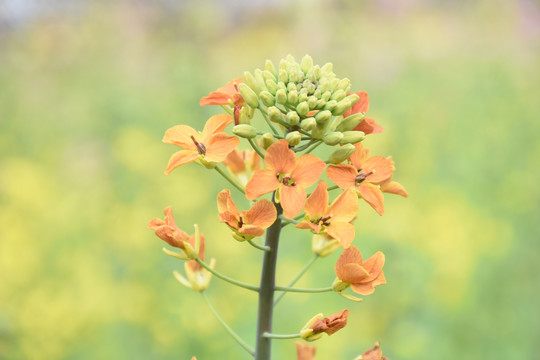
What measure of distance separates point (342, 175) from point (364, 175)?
74 mm

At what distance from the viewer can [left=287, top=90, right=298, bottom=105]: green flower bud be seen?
147 cm

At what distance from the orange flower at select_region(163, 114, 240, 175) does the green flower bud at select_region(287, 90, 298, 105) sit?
164 mm

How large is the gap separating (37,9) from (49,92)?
1222 millimetres

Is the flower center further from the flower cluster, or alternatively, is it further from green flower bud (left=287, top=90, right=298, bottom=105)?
green flower bud (left=287, top=90, right=298, bottom=105)

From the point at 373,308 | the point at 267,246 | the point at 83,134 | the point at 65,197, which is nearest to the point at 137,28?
the point at 83,134

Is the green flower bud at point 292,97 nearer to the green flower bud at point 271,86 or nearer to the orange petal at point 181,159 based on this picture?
the green flower bud at point 271,86

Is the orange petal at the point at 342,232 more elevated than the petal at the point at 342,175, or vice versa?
the petal at the point at 342,175

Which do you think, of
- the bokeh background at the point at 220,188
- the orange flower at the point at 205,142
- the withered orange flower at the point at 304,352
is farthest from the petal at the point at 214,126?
the bokeh background at the point at 220,188

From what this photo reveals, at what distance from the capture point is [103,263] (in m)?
3.68

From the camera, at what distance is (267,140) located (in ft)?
4.71

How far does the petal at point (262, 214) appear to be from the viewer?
1341 millimetres

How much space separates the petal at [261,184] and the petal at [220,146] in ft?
0.38

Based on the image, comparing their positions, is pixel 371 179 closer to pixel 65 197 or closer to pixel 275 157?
pixel 275 157

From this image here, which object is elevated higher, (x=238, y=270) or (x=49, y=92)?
(x=49, y=92)
